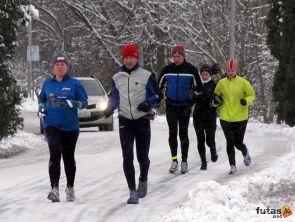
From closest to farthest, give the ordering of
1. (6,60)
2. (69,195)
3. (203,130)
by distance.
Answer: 1. (69,195)
2. (203,130)
3. (6,60)

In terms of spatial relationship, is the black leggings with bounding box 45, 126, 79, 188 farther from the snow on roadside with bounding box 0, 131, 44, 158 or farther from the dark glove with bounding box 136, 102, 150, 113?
the snow on roadside with bounding box 0, 131, 44, 158

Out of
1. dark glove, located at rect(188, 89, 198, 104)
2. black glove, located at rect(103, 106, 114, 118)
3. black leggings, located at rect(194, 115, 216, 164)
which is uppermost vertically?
dark glove, located at rect(188, 89, 198, 104)

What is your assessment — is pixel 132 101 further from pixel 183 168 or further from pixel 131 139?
pixel 183 168

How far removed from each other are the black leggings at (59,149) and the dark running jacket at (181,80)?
2489 mm

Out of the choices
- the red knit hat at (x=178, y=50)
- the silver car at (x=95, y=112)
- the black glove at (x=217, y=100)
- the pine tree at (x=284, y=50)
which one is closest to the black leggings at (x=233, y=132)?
the black glove at (x=217, y=100)

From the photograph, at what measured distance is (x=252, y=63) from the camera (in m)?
35.8

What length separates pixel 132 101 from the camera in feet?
29.2

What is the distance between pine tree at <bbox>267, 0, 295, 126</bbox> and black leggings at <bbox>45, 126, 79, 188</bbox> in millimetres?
14957

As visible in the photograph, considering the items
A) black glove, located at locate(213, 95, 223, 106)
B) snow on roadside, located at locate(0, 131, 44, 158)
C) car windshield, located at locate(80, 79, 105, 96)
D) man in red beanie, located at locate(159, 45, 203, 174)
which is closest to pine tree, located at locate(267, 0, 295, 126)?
car windshield, located at locate(80, 79, 105, 96)

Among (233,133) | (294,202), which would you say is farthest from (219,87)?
(294,202)

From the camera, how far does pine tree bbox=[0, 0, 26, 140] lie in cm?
1578

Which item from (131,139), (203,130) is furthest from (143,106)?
(203,130)

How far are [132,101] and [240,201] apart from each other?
172 centimetres

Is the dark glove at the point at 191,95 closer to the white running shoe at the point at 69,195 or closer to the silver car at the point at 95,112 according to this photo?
the white running shoe at the point at 69,195
